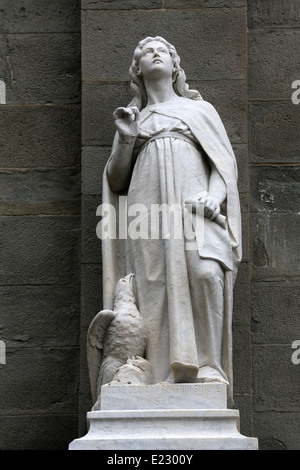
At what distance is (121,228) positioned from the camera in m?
8.40

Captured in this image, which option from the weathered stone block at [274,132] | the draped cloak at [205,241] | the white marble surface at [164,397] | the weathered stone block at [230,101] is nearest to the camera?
the white marble surface at [164,397]

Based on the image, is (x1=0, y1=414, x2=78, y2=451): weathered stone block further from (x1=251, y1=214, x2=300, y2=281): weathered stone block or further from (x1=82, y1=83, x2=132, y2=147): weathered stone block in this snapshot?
(x1=82, y1=83, x2=132, y2=147): weathered stone block

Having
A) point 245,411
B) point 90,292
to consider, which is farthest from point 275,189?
point 245,411

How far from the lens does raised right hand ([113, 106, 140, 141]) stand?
825 cm

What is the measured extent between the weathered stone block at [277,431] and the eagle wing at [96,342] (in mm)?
1368

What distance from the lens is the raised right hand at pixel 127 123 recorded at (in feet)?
27.1

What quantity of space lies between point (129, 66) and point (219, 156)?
53.8 inches

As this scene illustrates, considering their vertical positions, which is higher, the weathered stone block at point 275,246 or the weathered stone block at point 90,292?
the weathered stone block at point 275,246

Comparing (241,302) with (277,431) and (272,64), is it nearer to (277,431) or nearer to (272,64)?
(277,431)

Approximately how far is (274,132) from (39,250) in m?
1.90

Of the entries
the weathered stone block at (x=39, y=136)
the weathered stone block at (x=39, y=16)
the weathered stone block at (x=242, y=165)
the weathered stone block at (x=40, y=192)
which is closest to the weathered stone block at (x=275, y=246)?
the weathered stone block at (x=242, y=165)

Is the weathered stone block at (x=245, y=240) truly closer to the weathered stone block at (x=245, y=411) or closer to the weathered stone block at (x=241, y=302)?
the weathered stone block at (x=241, y=302)
